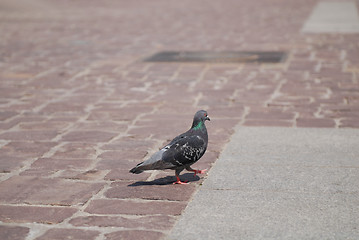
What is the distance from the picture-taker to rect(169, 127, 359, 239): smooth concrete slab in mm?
4059

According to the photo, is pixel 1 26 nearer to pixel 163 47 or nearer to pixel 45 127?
pixel 163 47

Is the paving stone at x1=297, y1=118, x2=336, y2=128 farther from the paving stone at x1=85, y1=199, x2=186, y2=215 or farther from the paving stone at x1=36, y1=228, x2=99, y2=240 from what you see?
the paving stone at x1=36, y1=228, x2=99, y2=240

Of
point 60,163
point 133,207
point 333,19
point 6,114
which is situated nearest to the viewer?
point 133,207

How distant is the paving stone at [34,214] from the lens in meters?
4.29

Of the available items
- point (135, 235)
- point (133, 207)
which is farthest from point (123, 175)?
point (135, 235)

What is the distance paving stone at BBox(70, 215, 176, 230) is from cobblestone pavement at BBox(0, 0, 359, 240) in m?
0.01

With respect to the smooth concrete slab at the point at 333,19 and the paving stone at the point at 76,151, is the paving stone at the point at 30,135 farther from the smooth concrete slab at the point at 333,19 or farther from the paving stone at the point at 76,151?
the smooth concrete slab at the point at 333,19

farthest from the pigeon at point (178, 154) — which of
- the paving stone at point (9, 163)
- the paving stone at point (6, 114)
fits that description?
the paving stone at point (6, 114)

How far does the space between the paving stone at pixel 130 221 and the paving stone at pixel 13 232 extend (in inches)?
13.8

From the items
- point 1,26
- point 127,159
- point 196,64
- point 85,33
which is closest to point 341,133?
point 127,159

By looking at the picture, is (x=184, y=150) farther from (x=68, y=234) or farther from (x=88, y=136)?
(x=88, y=136)

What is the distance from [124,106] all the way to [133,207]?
3624 mm

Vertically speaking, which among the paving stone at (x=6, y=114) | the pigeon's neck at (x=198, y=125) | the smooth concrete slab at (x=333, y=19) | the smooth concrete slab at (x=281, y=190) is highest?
the pigeon's neck at (x=198, y=125)

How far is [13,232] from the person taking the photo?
4.08 metres
